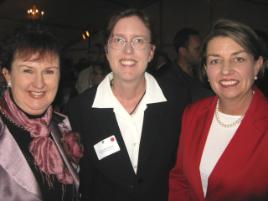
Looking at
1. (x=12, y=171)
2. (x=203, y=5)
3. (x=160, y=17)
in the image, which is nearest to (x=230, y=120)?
(x=12, y=171)

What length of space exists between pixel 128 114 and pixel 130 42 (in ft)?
1.78

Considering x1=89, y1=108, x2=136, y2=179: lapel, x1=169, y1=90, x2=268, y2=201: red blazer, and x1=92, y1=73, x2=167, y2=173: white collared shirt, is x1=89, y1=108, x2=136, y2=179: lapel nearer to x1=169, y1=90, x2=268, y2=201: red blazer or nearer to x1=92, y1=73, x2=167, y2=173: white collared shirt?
x1=92, y1=73, x2=167, y2=173: white collared shirt

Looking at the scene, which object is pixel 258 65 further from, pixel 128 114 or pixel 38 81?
pixel 38 81

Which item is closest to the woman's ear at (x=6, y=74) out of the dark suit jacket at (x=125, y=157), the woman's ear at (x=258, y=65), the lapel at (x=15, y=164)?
the lapel at (x=15, y=164)

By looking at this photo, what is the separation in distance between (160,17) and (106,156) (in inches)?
483

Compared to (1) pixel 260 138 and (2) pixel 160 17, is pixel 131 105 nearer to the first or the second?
(1) pixel 260 138

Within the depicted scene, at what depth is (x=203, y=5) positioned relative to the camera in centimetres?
1201

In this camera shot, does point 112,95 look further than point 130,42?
Yes

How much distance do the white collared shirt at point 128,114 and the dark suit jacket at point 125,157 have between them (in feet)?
0.15

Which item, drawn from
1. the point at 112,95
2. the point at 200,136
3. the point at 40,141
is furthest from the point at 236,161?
the point at 40,141

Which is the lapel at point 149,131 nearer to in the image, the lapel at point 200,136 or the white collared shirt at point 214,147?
the lapel at point 200,136

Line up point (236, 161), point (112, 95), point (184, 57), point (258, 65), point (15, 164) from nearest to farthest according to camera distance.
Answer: point (15, 164)
point (236, 161)
point (258, 65)
point (112, 95)
point (184, 57)

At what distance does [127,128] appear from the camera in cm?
243

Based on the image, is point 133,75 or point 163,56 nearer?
point 133,75
